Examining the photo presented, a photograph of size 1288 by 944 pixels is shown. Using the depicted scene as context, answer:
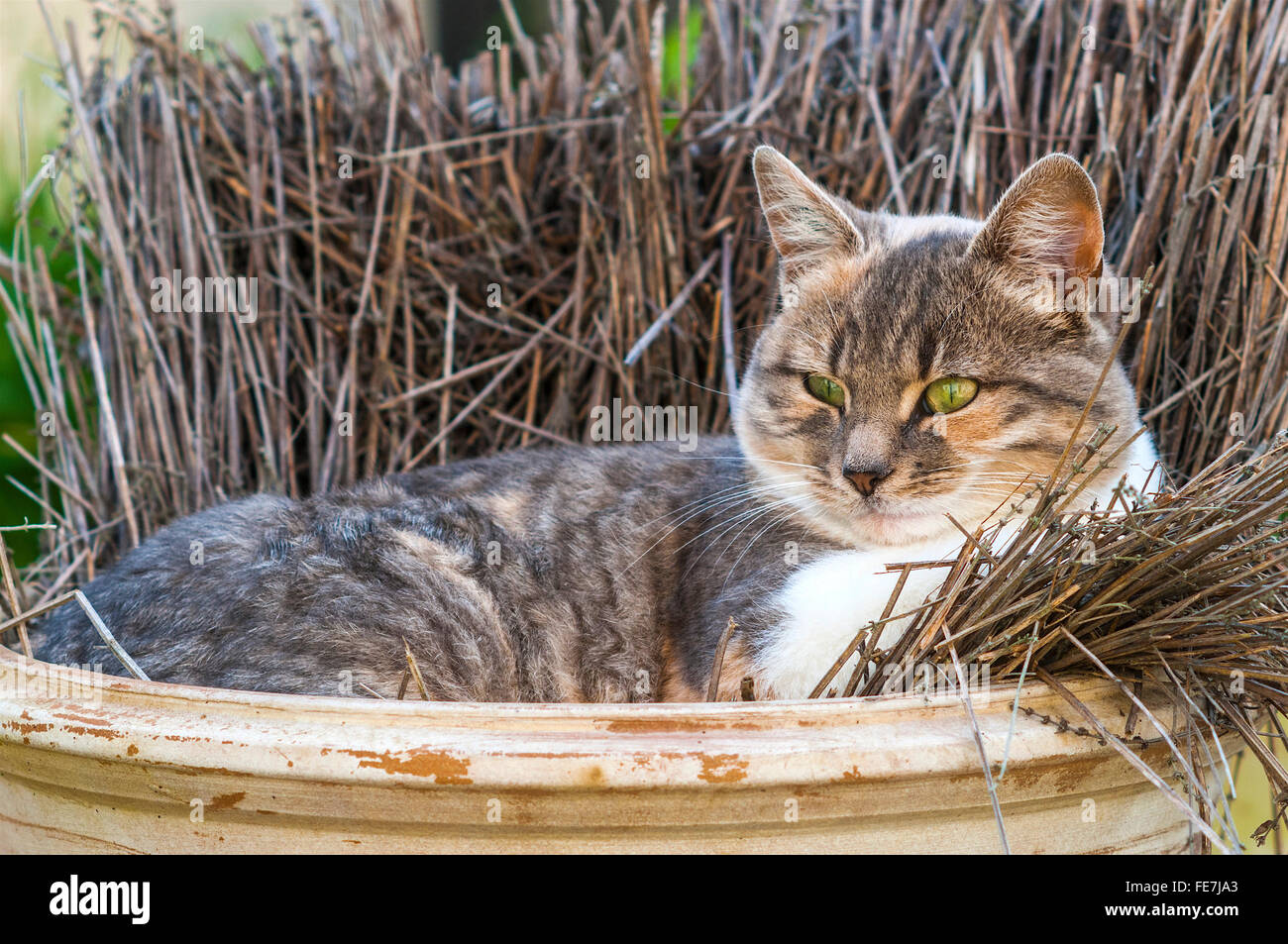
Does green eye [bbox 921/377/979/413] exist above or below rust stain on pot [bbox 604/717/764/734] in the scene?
above

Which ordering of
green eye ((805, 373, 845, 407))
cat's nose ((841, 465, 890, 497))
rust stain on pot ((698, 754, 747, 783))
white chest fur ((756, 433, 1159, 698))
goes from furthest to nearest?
1. green eye ((805, 373, 845, 407))
2. cat's nose ((841, 465, 890, 497))
3. white chest fur ((756, 433, 1159, 698))
4. rust stain on pot ((698, 754, 747, 783))

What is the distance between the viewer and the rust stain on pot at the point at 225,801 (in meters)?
1.50

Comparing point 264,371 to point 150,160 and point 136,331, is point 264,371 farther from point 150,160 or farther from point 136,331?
point 150,160

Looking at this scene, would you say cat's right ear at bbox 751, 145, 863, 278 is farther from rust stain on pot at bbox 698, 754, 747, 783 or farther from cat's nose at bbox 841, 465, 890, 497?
rust stain on pot at bbox 698, 754, 747, 783

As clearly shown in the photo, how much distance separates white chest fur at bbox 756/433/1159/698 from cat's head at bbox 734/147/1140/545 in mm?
84

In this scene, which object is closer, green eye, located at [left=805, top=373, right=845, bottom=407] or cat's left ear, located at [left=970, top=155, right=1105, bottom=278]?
cat's left ear, located at [left=970, top=155, right=1105, bottom=278]

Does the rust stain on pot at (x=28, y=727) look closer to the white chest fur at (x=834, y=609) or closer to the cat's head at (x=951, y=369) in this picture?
the white chest fur at (x=834, y=609)

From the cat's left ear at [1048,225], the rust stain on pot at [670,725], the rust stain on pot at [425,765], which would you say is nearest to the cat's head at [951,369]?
the cat's left ear at [1048,225]

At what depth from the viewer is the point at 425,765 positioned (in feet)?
4.64

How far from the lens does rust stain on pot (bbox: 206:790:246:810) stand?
1.50 m

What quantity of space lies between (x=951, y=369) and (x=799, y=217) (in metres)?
0.54

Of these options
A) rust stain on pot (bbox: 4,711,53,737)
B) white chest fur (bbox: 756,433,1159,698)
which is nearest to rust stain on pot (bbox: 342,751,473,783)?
rust stain on pot (bbox: 4,711,53,737)

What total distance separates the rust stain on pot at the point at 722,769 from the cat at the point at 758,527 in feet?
2.00

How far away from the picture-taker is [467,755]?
1.41 metres
